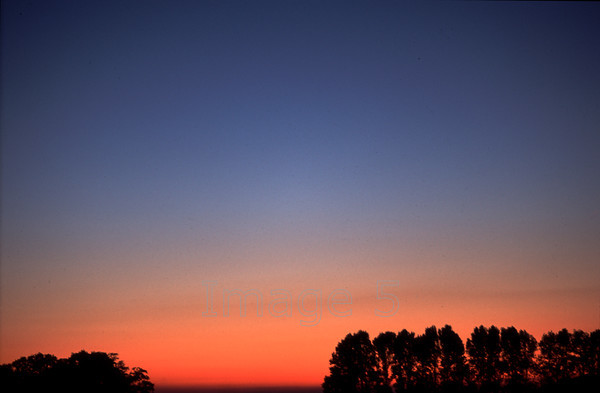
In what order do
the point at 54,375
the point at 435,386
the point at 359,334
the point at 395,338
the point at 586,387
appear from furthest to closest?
the point at 359,334 < the point at 395,338 < the point at 435,386 < the point at 54,375 < the point at 586,387

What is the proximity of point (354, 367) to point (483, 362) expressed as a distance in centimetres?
2561

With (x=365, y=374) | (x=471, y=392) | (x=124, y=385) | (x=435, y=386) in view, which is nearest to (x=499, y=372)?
(x=471, y=392)

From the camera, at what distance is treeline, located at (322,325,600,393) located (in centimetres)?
7119

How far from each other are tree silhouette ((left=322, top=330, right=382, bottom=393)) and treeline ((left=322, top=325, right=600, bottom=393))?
200 millimetres

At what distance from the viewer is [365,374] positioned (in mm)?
85500

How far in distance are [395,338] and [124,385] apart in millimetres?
52190

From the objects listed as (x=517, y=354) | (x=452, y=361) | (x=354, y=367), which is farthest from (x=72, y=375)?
(x=517, y=354)

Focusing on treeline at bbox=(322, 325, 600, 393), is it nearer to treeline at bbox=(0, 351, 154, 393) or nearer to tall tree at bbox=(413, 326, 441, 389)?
tall tree at bbox=(413, 326, 441, 389)

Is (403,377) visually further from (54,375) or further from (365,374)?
(54,375)

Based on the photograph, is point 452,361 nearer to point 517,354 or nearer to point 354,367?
point 517,354

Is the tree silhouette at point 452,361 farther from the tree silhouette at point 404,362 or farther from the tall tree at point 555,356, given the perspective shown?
the tall tree at point 555,356

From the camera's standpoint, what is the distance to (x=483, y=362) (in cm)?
7462

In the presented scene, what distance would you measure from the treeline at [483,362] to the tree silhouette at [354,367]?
20 cm

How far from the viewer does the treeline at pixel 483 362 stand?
2803 inches
